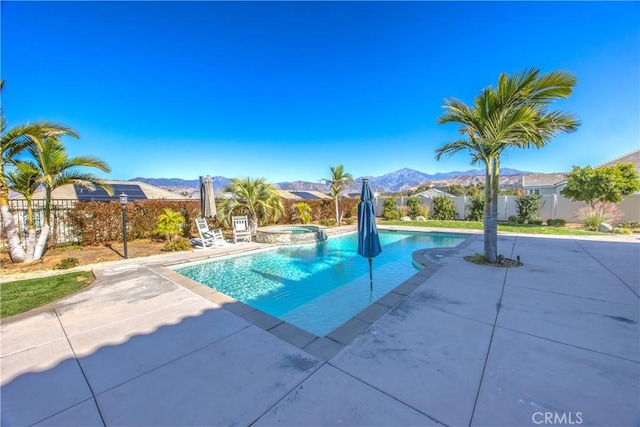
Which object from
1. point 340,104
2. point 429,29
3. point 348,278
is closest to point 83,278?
point 348,278

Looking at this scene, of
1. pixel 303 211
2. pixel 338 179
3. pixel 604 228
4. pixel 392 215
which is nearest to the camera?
pixel 604 228

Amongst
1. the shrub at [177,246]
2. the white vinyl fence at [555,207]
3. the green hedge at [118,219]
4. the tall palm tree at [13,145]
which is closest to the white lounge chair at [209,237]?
the shrub at [177,246]

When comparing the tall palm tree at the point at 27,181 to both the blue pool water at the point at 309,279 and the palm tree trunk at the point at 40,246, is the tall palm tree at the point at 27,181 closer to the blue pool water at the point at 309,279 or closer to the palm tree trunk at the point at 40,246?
the palm tree trunk at the point at 40,246

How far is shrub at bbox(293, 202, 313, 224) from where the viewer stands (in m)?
17.1

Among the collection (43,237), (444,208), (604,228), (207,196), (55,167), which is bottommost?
(604,228)

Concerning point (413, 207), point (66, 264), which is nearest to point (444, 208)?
point (413, 207)

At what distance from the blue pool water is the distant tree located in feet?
33.7

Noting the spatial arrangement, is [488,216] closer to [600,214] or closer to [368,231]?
[368,231]

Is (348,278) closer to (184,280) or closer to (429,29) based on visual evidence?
(184,280)

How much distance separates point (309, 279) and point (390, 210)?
14631 millimetres

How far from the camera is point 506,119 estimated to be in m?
6.03

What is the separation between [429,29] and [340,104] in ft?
29.9

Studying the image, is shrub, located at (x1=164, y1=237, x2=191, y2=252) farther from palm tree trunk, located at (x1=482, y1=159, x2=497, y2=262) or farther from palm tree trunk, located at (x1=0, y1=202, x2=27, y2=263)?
palm tree trunk, located at (x1=482, y1=159, x2=497, y2=262)

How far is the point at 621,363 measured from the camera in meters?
2.59
